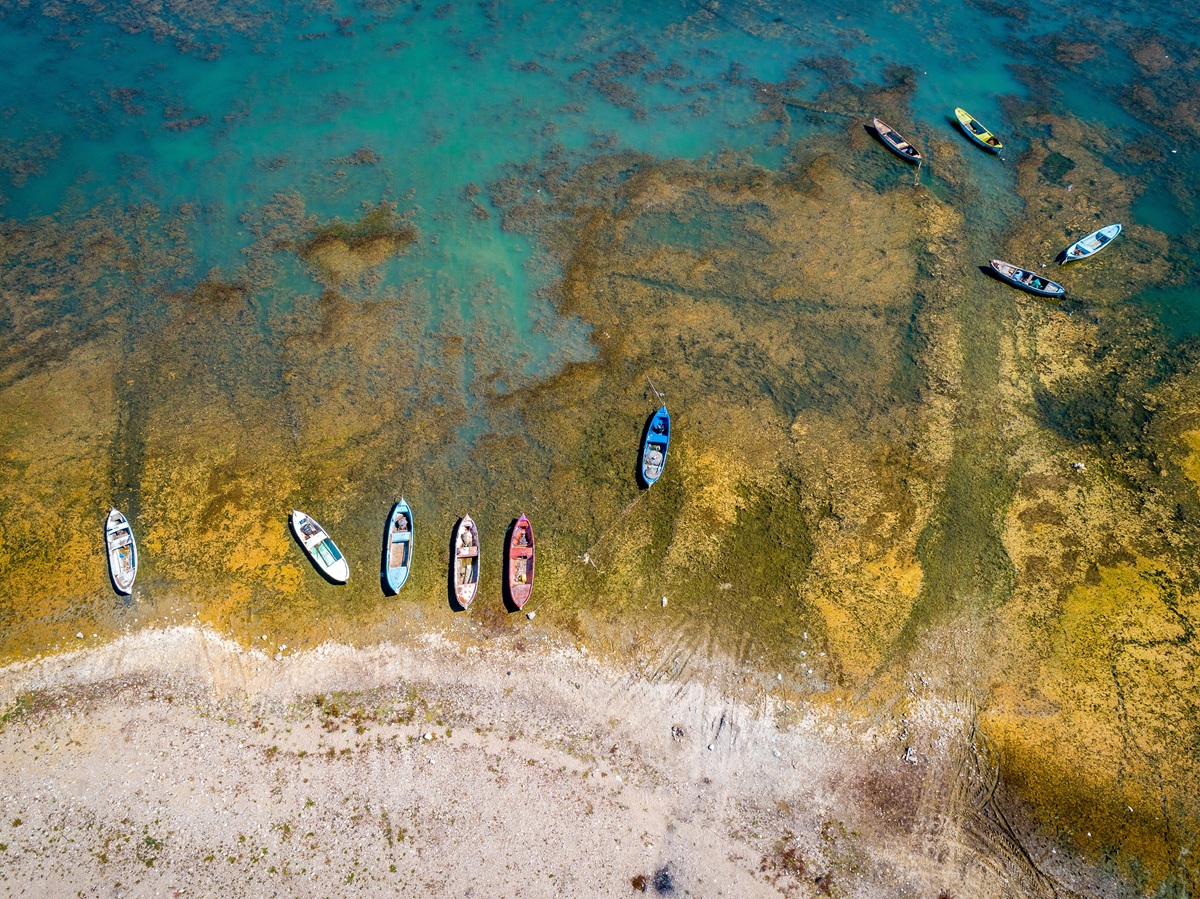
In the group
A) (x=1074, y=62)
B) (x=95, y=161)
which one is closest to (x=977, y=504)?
(x=1074, y=62)

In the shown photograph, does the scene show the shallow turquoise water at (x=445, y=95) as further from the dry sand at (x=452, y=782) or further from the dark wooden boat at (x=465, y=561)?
the dry sand at (x=452, y=782)

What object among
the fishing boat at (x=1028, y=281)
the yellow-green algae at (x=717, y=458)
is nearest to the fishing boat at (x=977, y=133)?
the yellow-green algae at (x=717, y=458)

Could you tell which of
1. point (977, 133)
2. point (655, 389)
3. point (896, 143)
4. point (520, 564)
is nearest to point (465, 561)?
point (520, 564)

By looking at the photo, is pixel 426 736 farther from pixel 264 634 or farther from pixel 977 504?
pixel 977 504

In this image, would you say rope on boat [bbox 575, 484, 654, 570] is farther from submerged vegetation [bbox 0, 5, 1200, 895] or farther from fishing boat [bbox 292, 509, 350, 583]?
fishing boat [bbox 292, 509, 350, 583]

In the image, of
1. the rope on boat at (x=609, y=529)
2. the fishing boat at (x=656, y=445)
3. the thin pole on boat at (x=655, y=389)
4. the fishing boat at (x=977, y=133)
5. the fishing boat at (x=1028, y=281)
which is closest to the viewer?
the rope on boat at (x=609, y=529)

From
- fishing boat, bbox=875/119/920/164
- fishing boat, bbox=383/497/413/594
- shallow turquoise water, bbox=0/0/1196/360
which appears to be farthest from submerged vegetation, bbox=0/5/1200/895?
shallow turquoise water, bbox=0/0/1196/360
